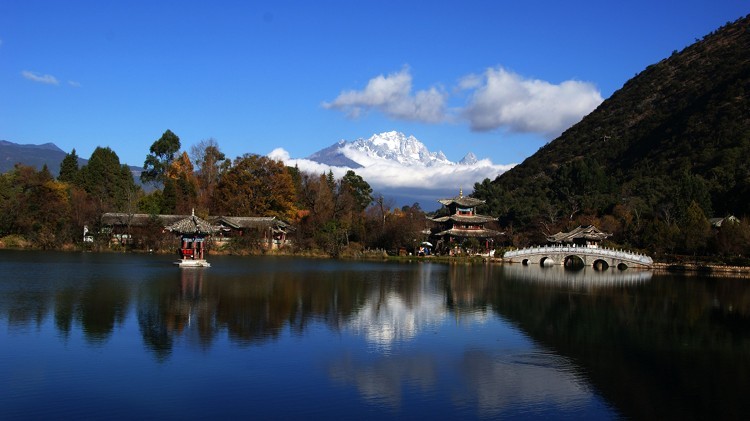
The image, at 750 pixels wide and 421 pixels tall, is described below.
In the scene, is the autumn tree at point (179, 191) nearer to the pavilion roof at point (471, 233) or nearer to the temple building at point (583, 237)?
the pavilion roof at point (471, 233)

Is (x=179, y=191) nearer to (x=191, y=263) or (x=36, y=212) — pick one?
(x=36, y=212)

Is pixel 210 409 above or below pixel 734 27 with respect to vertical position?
below

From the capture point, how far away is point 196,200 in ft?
240

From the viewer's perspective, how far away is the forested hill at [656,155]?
2820 inches

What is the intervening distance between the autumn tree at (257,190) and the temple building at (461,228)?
15894 millimetres

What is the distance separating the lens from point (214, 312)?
945 inches

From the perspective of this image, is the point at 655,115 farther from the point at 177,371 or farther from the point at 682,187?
the point at 177,371

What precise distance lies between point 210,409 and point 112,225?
54.5 m

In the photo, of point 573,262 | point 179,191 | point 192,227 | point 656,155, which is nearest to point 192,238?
point 192,227

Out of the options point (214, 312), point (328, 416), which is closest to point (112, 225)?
point (214, 312)

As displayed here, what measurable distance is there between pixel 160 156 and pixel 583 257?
52.7 m

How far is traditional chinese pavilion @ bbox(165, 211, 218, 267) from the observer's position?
4400 centimetres

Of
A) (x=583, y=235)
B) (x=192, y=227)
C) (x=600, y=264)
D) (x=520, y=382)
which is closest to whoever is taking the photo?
(x=520, y=382)

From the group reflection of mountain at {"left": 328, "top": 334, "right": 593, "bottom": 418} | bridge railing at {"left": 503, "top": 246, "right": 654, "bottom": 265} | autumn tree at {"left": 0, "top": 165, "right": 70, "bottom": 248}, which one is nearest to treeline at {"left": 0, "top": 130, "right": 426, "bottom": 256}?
autumn tree at {"left": 0, "top": 165, "right": 70, "bottom": 248}
